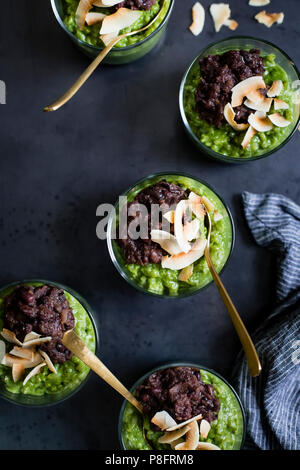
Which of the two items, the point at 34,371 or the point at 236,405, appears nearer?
the point at 34,371

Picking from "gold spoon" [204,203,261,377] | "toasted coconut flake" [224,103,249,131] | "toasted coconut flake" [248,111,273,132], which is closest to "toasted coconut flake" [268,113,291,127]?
"toasted coconut flake" [248,111,273,132]

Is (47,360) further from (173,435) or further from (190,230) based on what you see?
(190,230)

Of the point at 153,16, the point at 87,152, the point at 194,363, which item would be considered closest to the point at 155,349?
the point at 194,363

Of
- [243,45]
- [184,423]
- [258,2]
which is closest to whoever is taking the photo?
[184,423]

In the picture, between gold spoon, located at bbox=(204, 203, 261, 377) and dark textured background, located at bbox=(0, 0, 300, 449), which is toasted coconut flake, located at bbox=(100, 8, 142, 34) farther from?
gold spoon, located at bbox=(204, 203, 261, 377)

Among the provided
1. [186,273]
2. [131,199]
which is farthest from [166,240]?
[131,199]

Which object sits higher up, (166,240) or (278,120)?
(278,120)
